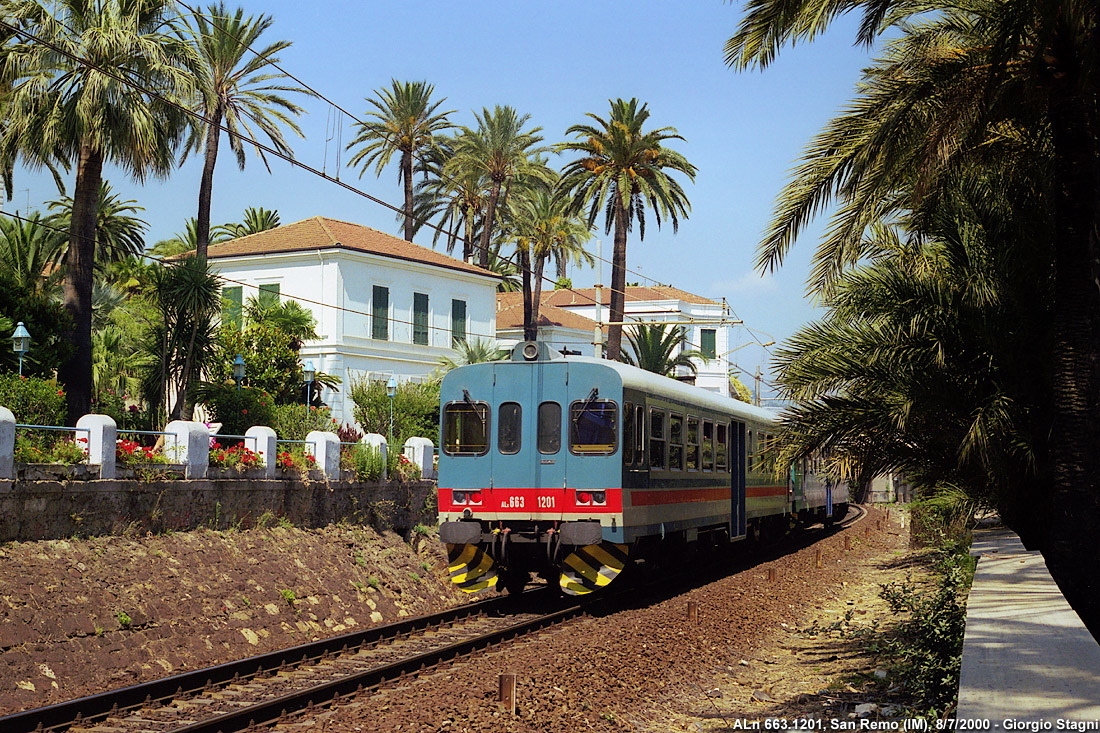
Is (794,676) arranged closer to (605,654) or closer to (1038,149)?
(605,654)

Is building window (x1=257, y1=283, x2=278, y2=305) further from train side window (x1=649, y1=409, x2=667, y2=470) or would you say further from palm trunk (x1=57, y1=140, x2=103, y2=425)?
train side window (x1=649, y1=409, x2=667, y2=470)

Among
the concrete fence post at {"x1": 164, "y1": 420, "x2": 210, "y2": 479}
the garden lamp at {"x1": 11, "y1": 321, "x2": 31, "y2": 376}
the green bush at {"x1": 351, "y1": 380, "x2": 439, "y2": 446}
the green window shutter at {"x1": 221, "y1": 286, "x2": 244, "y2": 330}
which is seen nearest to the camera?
the concrete fence post at {"x1": 164, "y1": 420, "x2": 210, "y2": 479}

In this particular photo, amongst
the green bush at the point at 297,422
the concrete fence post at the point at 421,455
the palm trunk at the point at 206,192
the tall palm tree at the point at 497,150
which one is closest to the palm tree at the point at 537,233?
the tall palm tree at the point at 497,150

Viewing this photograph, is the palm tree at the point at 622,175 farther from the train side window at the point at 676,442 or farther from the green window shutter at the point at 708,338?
the green window shutter at the point at 708,338

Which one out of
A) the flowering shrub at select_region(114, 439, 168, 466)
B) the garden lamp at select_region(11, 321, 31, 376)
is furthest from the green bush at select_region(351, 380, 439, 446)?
the flowering shrub at select_region(114, 439, 168, 466)

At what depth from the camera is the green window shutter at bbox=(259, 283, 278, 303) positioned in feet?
138

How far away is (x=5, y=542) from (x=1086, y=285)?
11998 mm

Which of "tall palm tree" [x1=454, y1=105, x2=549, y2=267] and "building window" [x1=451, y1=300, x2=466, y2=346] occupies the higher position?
"tall palm tree" [x1=454, y1=105, x2=549, y2=267]

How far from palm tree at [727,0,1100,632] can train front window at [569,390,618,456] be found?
174 inches

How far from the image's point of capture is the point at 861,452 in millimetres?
12898

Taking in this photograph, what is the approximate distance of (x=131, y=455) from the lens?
14875 mm

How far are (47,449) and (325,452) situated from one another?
5.98 metres

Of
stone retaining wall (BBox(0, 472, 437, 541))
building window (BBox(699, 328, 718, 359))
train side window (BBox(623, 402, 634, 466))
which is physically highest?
building window (BBox(699, 328, 718, 359))

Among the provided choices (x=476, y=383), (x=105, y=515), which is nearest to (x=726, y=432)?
(x=476, y=383)
